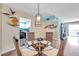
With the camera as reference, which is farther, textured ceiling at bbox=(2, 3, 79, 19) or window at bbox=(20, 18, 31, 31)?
window at bbox=(20, 18, 31, 31)

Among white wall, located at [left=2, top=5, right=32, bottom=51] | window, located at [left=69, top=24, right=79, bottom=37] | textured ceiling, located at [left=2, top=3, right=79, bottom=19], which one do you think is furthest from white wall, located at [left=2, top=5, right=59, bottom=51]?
window, located at [left=69, top=24, right=79, bottom=37]

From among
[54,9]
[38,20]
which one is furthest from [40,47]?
[54,9]

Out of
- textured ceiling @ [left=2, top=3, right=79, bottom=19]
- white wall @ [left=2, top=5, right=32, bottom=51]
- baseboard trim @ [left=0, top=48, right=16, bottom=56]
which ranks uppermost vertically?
textured ceiling @ [left=2, top=3, right=79, bottom=19]

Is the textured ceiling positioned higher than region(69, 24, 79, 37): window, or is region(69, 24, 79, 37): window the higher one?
the textured ceiling

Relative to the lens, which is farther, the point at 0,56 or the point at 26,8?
the point at 26,8

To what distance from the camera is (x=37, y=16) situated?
198 centimetres

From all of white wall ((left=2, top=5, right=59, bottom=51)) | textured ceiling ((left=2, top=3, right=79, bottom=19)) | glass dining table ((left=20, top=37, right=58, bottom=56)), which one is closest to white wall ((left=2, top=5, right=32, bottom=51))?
white wall ((left=2, top=5, right=59, bottom=51))

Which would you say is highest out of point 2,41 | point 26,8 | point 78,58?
point 26,8

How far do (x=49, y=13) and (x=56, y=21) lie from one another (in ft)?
0.68

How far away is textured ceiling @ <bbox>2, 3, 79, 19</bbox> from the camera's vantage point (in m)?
1.90

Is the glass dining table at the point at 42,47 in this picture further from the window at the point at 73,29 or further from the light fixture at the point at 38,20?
the window at the point at 73,29

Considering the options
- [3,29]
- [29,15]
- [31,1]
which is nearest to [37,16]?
[29,15]

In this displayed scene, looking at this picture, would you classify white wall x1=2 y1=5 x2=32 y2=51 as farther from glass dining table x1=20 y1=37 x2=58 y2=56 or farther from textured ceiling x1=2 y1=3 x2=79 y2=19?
glass dining table x1=20 y1=37 x2=58 y2=56

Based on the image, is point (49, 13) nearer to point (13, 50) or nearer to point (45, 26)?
point (45, 26)
